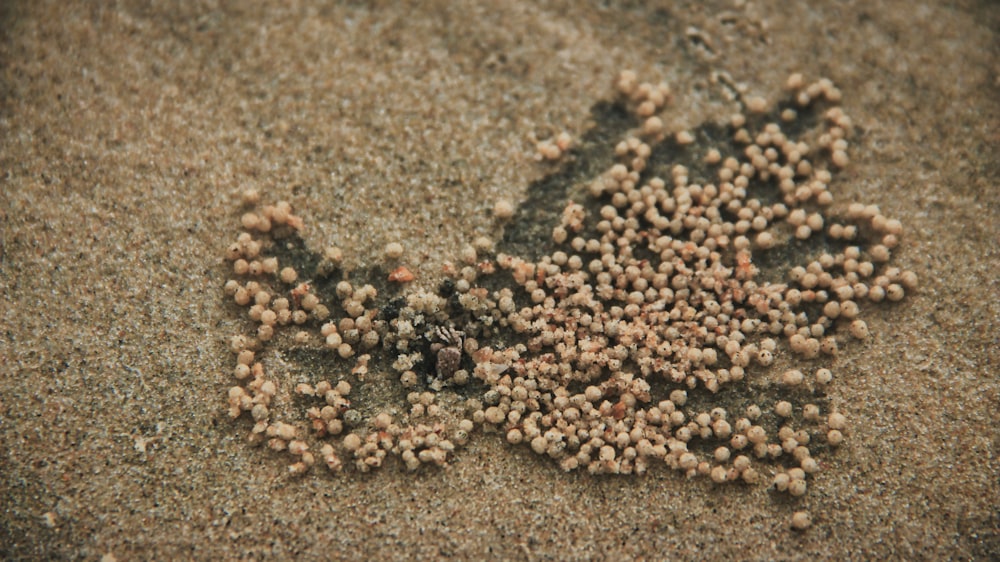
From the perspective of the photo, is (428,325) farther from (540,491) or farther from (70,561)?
(70,561)

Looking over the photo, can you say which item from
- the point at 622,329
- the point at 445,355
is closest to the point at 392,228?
the point at 445,355

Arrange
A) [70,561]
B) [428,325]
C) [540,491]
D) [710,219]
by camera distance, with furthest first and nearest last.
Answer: [710,219] → [428,325] → [540,491] → [70,561]

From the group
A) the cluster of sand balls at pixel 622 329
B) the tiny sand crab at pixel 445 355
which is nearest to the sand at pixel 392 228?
the cluster of sand balls at pixel 622 329

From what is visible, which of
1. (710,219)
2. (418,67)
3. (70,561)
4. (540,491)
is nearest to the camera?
(70,561)

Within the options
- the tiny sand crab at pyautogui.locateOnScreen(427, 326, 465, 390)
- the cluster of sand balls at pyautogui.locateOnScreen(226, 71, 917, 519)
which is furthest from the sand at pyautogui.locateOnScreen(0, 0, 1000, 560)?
the tiny sand crab at pyautogui.locateOnScreen(427, 326, 465, 390)

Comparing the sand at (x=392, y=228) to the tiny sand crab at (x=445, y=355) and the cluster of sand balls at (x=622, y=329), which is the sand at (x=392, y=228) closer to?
the cluster of sand balls at (x=622, y=329)

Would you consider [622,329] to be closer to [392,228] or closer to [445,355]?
[445,355]

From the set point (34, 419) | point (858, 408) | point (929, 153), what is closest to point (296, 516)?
point (34, 419)

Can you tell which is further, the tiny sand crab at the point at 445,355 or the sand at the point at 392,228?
the tiny sand crab at the point at 445,355
